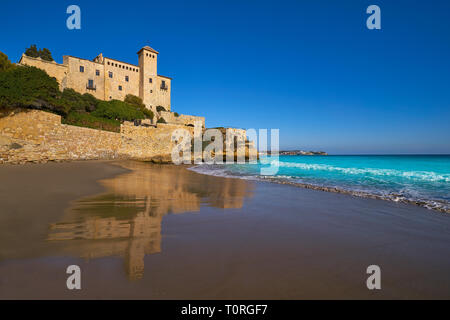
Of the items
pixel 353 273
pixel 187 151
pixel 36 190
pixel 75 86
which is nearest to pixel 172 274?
pixel 353 273

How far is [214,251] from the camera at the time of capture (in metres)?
2.35

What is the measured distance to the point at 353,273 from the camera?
1.95 metres

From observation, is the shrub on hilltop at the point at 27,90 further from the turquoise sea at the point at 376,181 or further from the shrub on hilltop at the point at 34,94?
the turquoise sea at the point at 376,181

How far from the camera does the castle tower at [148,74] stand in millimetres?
35219

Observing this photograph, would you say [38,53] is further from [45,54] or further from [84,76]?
[84,76]

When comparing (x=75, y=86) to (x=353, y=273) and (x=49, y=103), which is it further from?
(x=353, y=273)

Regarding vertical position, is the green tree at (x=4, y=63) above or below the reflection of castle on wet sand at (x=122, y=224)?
above

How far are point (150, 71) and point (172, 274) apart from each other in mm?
40405

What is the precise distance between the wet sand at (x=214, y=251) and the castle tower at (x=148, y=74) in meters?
34.8

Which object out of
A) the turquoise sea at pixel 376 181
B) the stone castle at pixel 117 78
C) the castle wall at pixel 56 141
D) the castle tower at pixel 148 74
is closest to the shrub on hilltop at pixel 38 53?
the stone castle at pixel 117 78

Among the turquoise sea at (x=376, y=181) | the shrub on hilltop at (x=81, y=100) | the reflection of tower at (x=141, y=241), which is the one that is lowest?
the turquoise sea at (x=376, y=181)

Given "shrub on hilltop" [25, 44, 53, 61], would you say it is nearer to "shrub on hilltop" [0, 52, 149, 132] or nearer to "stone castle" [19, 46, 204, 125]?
"stone castle" [19, 46, 204, 125]

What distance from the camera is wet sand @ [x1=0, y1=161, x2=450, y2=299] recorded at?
1658mm

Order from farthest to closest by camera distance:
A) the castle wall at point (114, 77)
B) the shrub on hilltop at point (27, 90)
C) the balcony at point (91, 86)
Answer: the balcony at point (91, 86)
the castle wall at point (114, 77)
the shrub on hilltop at point (27, 90)
